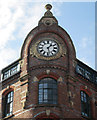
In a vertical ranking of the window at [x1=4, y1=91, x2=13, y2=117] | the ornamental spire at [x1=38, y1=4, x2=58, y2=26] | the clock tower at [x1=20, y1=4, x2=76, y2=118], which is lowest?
the window at [x1=4, y1=91, x2=13, y2=117]

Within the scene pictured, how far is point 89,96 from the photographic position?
4109cm

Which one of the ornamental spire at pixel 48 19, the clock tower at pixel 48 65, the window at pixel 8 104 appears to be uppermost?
the ornamental spire at pixel 48 19

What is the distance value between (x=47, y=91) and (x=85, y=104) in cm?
522

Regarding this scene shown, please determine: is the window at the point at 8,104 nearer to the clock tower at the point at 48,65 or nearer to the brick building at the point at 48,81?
the brick building at the point at 48,81

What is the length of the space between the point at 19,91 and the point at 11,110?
2.15m

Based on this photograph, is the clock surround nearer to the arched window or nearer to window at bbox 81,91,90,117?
the arched window

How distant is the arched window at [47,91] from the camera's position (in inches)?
1438

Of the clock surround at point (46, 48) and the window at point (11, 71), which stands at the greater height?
the clock surround at point (46, 48)

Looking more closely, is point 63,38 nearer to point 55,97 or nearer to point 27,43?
point 27,43

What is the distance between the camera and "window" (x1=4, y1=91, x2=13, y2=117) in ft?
128

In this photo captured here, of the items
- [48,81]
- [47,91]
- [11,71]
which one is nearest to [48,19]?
[11,71]

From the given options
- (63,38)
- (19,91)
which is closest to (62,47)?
(63,38)

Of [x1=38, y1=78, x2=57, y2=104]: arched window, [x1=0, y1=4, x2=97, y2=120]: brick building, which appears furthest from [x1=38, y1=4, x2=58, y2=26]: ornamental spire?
[x1=38, y1=78, x2=57, y2=104]: arched window

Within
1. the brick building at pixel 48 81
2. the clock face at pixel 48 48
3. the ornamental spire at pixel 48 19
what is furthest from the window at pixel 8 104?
the ornamental spire at pixel 48 19
